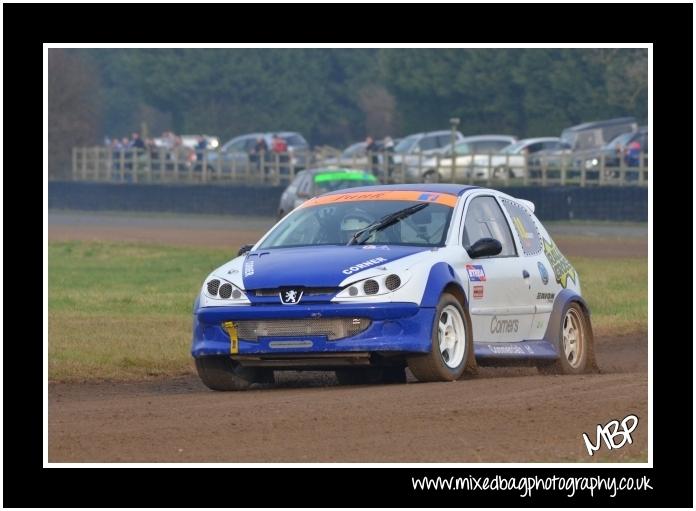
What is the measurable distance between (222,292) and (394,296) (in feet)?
3.94

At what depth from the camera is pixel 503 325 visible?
11008mm

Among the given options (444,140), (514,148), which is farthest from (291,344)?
(444,140)

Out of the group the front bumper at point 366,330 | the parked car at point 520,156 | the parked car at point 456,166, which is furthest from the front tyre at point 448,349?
the parked car at point 456,166

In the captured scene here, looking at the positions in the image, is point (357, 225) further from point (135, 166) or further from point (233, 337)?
point (135, 166)

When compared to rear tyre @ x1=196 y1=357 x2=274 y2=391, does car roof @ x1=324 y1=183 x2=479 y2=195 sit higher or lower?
higher

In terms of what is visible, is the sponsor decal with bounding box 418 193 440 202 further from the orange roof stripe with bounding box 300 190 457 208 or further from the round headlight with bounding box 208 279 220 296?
the round headlight with bounding box 208 279 220 296

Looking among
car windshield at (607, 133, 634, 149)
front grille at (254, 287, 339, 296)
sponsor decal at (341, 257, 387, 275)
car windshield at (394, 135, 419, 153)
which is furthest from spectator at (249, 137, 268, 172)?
front grille at (254, 287, 339, 296)

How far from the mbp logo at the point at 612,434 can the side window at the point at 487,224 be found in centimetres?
295

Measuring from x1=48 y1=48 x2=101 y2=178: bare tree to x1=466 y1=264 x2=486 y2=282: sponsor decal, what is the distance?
56346mm

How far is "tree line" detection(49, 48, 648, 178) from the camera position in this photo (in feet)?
224

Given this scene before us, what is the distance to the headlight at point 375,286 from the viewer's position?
32.4ft

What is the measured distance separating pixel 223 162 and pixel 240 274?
146 feet

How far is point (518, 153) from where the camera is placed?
49.9 m

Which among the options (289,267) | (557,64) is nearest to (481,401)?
(289,267)
